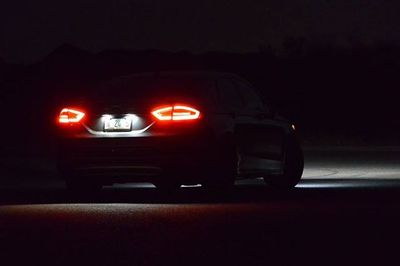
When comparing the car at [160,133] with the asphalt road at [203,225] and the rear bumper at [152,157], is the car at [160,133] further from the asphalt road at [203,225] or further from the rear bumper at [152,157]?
the asphalt road at [203,225]

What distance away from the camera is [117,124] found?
16875mm

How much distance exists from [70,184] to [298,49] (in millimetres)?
97904

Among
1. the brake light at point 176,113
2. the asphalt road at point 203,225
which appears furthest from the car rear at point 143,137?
the asphalt road at point 203,225

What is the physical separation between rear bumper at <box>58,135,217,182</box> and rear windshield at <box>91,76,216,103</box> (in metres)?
0.63

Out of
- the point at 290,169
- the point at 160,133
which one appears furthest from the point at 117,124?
the point at 290,169

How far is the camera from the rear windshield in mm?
17078

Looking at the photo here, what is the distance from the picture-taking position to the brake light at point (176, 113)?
55.0 feet

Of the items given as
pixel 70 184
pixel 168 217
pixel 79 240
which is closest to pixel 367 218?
pixel 168 217

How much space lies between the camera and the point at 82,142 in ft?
56.0

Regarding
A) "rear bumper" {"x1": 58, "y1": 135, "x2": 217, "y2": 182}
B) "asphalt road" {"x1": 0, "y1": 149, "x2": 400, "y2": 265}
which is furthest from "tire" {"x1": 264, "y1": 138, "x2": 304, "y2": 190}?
"rear bumper" {"x1": 58, "y1": 135, "x2": 217, "y2": 182}

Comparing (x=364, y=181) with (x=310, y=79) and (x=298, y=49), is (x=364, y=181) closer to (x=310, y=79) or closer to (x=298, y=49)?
(x=310, y=79)

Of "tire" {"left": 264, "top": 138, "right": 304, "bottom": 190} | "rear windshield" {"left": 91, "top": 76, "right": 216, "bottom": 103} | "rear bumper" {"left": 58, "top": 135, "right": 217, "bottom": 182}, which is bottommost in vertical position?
"rear bumper" {"left": 58, "top": 135, "right": 217, "bottom": 182}

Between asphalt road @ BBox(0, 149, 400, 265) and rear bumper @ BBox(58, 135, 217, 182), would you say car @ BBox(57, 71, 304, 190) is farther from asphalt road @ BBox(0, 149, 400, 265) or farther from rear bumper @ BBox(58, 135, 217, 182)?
asphalt road @ BBox(0, 149, 400, 265)

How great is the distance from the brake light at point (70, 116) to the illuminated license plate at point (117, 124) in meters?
0.44
